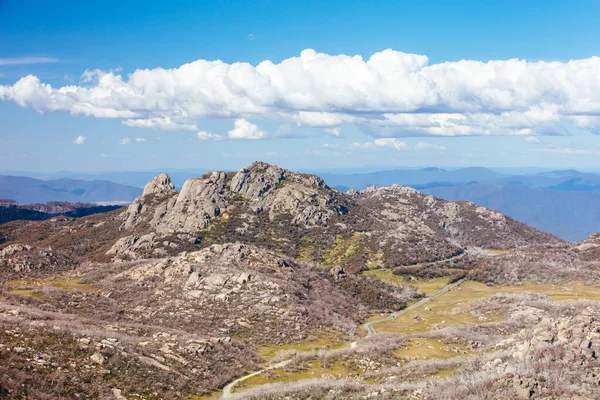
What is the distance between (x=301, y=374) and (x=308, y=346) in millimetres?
17939

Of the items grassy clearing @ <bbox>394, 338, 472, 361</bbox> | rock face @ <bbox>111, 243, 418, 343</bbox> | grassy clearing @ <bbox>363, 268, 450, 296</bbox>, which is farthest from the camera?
grassy clearing @ <bbox>363, 268, 450, 296</bbox>

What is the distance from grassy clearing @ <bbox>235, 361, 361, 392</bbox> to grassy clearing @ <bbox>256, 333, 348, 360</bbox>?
835cm

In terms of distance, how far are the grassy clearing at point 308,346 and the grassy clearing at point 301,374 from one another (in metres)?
8.35

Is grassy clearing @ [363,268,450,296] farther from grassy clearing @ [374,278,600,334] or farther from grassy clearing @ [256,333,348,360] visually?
grassy clearing @ [256,333,348,360]

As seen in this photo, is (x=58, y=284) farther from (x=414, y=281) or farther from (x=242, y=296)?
(x=414, y=281)

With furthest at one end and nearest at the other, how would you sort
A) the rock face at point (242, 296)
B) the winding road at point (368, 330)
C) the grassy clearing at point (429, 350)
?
the rock face at point (242, 296) → the grassy clearing at point (429, 350) → the winding road at point (368, 330)

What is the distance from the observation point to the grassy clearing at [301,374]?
55.5 meters

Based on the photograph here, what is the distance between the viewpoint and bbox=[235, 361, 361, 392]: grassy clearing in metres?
55.5

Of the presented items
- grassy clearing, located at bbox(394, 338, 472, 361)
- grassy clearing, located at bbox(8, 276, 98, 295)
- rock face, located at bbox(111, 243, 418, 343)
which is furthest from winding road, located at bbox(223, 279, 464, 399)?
grassy clearing, located at bbox(8, 276, 98, 295)

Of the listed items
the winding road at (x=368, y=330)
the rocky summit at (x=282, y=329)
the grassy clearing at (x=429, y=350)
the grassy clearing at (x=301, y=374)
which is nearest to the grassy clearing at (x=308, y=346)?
the rocky summit at (x=282, y=329)

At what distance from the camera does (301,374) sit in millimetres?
59562

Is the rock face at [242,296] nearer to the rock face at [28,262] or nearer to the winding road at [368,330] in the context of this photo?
the winding road at [368,330]

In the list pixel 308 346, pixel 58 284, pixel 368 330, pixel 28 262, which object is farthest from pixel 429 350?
pixel 28 262

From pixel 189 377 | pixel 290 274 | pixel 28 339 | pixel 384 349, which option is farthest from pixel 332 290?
pixel 28 339
